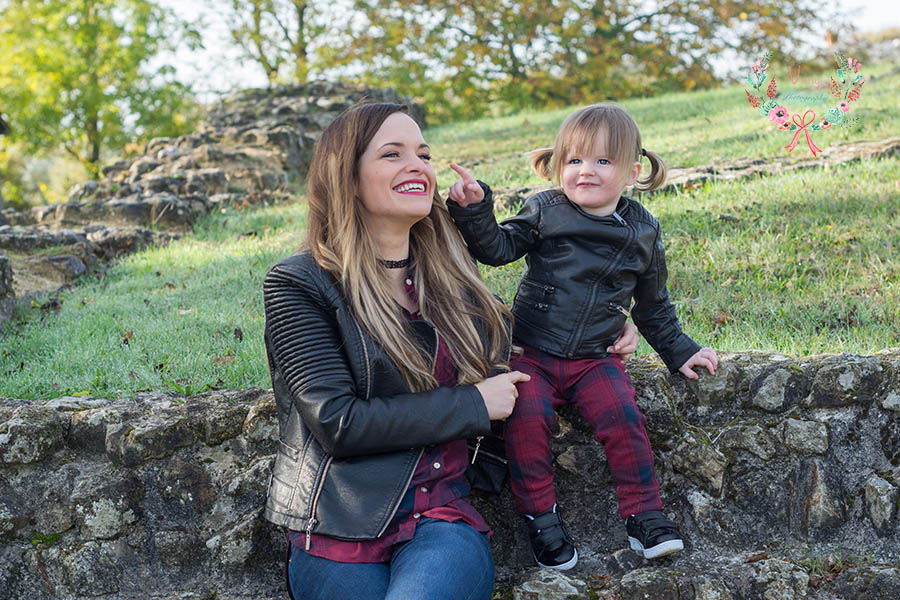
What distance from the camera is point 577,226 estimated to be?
121 inches

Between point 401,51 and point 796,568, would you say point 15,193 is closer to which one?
point 401,51

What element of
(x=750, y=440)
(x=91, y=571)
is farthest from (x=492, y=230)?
(x=91, y=571)

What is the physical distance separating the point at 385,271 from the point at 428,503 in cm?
81

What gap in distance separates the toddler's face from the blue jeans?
1362mm

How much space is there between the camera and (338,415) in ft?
7.67

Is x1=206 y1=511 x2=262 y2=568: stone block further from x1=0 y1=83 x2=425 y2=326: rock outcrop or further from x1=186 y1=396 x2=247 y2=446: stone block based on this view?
x1=0 y1=83 x2=425 y2=326: rock outcrop

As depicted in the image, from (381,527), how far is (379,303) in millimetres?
703

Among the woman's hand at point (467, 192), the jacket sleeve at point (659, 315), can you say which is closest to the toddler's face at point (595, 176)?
the jacket sleeve at point (659, 315)

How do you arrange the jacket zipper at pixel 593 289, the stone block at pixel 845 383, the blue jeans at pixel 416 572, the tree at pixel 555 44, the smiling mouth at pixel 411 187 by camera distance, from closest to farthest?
1. the blue jeans at pixel 416 572
2. the smiling mouth at pixel 411 187
3. the jacket zipper at pixel 593 289
4. the stone block at pixel 845 383
5. the tree at pixel 555 44

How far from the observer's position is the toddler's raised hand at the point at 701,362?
3207 mm

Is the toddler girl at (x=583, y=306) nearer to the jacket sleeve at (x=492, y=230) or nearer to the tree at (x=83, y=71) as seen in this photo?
the jacket sleeve at (x=492, y=230)

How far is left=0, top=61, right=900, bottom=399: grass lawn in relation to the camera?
419 cm

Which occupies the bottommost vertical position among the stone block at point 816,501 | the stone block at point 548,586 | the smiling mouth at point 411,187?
the stone block at point 548,586

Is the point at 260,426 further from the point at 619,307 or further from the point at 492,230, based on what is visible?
the point at 619,307
